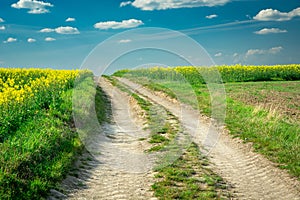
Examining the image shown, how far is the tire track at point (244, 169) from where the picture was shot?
27.8ft

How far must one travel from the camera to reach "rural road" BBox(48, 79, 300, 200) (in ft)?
27.0

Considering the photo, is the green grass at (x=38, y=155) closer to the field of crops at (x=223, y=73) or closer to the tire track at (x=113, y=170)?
the tire track at (x=113, y=170)

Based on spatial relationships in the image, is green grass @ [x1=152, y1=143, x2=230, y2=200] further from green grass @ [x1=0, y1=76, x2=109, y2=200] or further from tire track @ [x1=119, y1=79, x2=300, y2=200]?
green grass @ [x1=0, y1=76, x2=109, y2=200]

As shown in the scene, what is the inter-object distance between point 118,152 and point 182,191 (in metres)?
3.99

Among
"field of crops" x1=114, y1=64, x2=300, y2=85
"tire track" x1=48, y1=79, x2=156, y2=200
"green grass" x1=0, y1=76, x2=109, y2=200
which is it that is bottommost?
"tire track" x1=48, y1=79, x2=156, y2=200

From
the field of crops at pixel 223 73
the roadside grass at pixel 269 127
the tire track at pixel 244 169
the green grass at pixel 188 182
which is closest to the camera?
the green grass at pixel 188 182

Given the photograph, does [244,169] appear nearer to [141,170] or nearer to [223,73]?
[141,170]

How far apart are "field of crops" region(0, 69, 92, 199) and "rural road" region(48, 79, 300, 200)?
0.45 m

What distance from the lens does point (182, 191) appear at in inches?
321

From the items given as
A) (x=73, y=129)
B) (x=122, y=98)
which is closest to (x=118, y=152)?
(x=73, y=129)

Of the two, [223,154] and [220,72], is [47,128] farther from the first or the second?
[220,72]

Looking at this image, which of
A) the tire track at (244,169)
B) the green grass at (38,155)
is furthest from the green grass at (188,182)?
the green grass at (38,155)

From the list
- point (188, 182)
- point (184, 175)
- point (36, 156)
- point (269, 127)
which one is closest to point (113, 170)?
point (184, 175)

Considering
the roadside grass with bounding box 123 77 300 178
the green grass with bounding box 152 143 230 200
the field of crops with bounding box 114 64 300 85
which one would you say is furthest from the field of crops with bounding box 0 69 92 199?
the field of crops with bounding box 114 64 300 85
